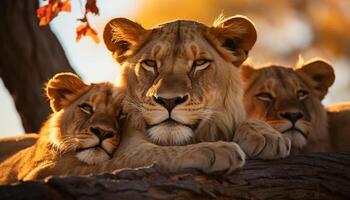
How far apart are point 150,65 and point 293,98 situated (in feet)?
6.99

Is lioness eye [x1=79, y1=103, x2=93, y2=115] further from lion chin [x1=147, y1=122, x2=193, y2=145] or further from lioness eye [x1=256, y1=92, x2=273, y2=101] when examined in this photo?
lioness eye [x1=256, y1=92, x2=273, y2=101]

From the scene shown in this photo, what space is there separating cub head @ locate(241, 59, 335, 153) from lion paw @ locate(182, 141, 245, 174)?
227cm

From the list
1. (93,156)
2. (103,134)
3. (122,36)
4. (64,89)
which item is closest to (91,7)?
(64,89)

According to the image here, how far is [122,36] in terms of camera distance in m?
6.76

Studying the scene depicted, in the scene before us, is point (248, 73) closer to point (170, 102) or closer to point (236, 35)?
point (236, 35)

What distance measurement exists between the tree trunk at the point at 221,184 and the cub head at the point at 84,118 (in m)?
1.15

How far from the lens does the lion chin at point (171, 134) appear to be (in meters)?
5.94

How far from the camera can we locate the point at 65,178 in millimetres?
4336

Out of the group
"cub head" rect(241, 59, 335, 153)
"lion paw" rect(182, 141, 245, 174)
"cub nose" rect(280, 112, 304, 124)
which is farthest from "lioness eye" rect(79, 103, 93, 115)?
"cub nose" rect(280, 112, 304, 124)

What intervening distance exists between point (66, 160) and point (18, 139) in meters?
2.30

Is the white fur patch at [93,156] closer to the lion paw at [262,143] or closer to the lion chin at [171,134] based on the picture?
the lion chin at [171,134]

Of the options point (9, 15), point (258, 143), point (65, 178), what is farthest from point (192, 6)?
point (65, 178)

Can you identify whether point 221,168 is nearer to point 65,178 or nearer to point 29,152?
point 65,178

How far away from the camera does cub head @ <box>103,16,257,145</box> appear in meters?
5.95
